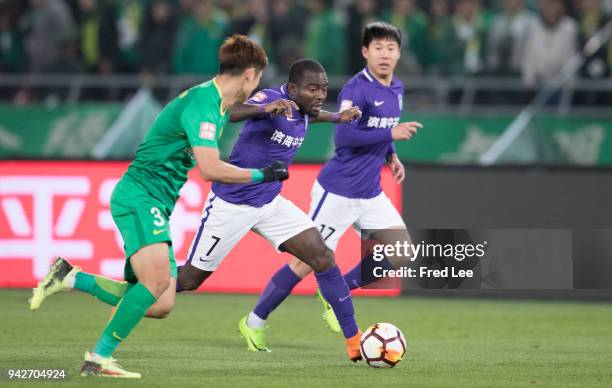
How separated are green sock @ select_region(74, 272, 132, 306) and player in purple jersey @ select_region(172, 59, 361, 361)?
100 centimetres

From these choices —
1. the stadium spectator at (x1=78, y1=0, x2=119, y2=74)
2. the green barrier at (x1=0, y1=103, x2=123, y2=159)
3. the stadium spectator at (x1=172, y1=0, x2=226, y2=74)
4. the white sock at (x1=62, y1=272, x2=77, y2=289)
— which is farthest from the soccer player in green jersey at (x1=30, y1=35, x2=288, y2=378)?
the stadium spectator at (x1=78, y1=0, x2=119, y2=74)

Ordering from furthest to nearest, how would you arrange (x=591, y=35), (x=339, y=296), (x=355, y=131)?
(x=591, y=35)
(x=355, y=131)
(x=339, y=296)

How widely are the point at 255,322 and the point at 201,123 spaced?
9.06 ft

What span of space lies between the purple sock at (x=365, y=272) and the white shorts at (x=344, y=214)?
290 mm

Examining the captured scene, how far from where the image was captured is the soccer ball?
28.5 ft

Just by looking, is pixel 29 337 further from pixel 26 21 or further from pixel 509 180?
pixel 26 21

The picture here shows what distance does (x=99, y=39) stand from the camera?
18.7m

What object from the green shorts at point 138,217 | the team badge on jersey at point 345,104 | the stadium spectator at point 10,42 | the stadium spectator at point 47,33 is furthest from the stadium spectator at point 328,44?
the green shorts at point 138,217

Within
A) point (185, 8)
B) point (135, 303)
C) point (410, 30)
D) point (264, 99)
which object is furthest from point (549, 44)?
point (135, 303)

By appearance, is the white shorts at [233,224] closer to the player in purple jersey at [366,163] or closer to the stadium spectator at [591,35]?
the player in purple jersey at [366,163]

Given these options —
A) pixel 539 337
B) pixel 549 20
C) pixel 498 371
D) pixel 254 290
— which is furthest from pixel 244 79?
pixel 549 20

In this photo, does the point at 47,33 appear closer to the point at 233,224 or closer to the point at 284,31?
the point at 284,31

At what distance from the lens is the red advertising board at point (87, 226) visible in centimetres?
1432

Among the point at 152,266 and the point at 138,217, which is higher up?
the point at 138,217
